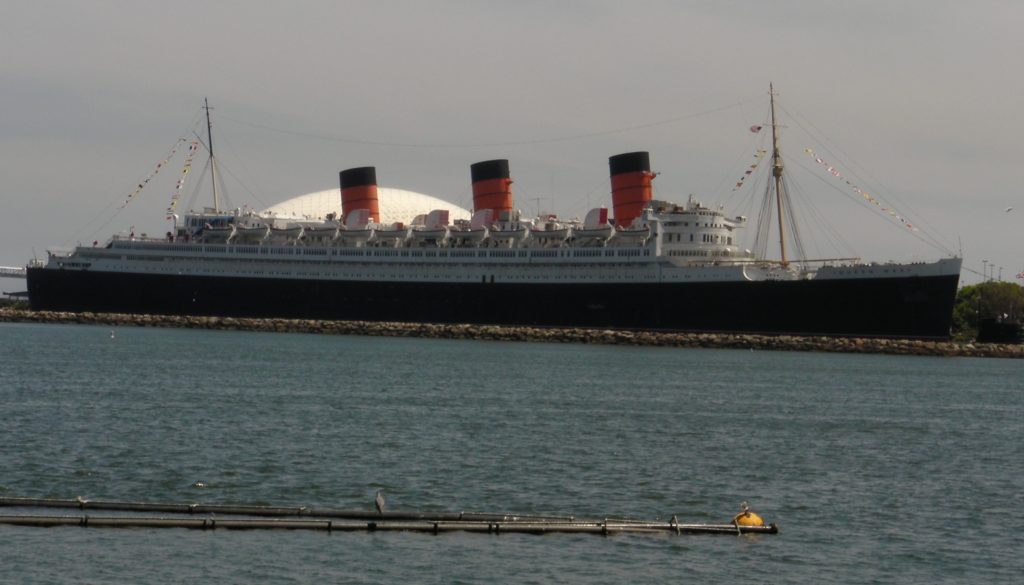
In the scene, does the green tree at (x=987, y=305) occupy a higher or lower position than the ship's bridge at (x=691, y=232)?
lower

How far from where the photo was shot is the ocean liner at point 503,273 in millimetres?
77375

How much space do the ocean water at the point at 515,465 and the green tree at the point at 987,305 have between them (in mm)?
59787

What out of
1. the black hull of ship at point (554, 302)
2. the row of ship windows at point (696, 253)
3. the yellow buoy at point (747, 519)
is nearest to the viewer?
the yellow buoy at point (747, 519)

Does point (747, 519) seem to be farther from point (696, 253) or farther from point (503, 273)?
point (503, 273)

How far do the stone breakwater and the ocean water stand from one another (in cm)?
2073

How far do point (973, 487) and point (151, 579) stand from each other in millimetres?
16016

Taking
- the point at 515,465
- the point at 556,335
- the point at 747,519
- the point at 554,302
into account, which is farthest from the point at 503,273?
the point at 747,519

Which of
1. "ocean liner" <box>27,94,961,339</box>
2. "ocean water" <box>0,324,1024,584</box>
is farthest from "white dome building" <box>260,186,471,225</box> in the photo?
"ocean water" <box>0,324,1024,584</box>

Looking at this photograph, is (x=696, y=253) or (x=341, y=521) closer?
(x=341, y=521)

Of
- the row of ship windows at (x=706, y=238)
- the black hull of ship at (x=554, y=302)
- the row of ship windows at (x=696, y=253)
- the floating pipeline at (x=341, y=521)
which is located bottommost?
the floating pipeline at (x=341, y=521)

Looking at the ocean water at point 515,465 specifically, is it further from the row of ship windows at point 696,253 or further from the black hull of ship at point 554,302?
the row of ship windows at point 696,253

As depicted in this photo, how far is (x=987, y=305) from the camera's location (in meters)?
115

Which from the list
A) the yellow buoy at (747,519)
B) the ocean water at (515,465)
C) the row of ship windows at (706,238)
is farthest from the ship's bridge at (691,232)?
the yellow buoy at (747,519)

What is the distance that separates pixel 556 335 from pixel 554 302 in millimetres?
5903
